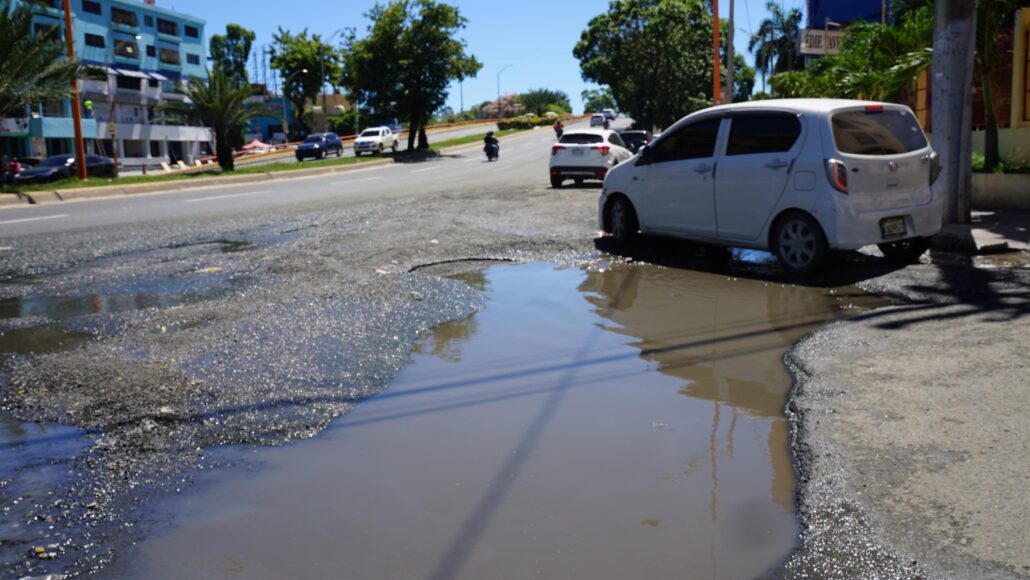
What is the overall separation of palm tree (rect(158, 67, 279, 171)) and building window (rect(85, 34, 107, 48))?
137 ft

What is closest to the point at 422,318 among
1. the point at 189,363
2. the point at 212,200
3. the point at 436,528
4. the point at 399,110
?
the point at 189,363

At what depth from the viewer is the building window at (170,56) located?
81438 millimetres

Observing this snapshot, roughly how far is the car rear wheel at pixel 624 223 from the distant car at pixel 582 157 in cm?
1071

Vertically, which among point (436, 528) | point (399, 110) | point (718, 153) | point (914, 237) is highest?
point (399, 110)

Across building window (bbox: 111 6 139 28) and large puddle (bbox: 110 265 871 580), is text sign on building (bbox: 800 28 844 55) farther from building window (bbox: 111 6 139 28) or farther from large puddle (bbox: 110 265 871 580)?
building window (bbox: 111 6 139 28)

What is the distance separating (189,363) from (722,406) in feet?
10.9

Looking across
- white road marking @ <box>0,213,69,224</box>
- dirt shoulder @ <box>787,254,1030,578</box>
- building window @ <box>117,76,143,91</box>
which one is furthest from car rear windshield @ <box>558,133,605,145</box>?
building window @ <box>117,76,143,91</box>

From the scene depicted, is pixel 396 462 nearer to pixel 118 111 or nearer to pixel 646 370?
pixel 646 370

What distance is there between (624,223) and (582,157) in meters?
11.5

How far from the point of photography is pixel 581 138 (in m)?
23.5

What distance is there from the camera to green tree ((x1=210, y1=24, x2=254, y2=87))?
99.7 m

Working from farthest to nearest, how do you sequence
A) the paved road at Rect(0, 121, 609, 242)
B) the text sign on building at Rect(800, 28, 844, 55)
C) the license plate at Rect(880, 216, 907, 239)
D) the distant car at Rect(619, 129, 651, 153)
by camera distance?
the distant car at Rect(619, 129, 651, 153) < the text sign on building at Rect(800, 28, 844, 55) < the paved road at Rect(0, 121, 609, 242) < the license plate at Rect(880, 216, 907, 239)

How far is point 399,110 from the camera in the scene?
4903 centimetres

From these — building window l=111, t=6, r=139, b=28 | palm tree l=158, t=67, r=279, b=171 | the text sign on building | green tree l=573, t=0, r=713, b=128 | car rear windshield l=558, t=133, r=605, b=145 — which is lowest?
car rear windshield l=558, t=133, r=605, b=145
